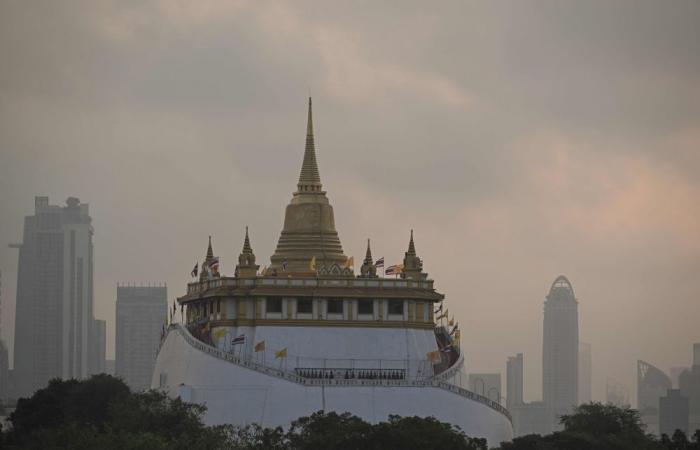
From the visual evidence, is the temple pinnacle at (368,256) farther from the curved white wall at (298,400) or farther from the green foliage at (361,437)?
the green foliage at (361,437)

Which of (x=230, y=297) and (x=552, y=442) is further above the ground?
(x=230, y=297)

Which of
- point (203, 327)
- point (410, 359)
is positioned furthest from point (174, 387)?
point (410, 359)

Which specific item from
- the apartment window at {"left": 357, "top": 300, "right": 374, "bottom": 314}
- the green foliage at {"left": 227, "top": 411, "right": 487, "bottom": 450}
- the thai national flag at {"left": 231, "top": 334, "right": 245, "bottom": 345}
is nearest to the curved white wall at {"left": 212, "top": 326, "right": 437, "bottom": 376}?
the thai national flag at {"left": 231, "top": 334, "right": 245, "bottom": 345}

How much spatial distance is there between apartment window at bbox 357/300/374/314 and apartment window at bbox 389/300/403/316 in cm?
129

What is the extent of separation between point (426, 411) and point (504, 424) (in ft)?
23.7

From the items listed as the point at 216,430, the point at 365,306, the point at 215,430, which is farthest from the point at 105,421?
the point at 365,306

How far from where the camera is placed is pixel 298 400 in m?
146

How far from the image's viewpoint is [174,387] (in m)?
154

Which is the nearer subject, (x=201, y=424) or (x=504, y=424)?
(x=201, y=424)

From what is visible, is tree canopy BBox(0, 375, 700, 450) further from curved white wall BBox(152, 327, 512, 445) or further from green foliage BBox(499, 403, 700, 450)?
curved white wall BBox(152, 327, 512, 445)

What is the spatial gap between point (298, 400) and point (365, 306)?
32.6ft

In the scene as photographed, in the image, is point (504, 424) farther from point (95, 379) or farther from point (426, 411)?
point (95, 379)

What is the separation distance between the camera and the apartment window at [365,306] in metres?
154

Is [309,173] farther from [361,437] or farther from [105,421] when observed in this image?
[361,437]
